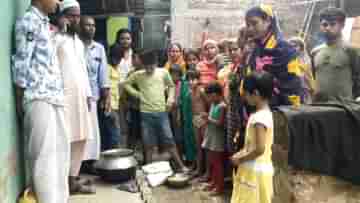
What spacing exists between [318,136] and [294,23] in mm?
7046

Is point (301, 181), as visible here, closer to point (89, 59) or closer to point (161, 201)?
point (161, 201)

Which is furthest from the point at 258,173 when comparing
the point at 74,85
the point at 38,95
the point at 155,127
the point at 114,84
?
the point at 114,84

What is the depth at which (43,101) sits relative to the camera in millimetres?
2814

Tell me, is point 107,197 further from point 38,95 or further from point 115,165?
point 38,95

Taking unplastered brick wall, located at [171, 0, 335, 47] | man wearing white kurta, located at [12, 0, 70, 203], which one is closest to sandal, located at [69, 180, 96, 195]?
man wearing white kurta, located at [12, 0, 70, 203]

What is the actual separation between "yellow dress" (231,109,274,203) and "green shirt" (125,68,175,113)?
2.51 m

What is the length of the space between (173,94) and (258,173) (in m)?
2.70

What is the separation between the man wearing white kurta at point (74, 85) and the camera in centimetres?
360

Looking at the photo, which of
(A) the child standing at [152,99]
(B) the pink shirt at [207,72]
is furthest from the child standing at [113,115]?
(B) the pink shirt at [207,72]

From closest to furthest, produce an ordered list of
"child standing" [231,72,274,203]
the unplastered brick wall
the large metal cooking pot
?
"child standing" [231,72,274,203]
the large metal cooking pot
the unplastered brick wall

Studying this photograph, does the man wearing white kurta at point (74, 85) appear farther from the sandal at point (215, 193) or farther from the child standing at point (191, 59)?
the child standing at point (191, 59)

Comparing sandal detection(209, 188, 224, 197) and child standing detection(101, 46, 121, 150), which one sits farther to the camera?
child standing detection(101, 46, 121, 150)

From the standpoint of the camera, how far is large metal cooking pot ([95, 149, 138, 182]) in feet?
14.6

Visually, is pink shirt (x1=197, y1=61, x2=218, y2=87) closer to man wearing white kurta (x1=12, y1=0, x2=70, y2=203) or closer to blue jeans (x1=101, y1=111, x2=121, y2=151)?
blue jeans (x1=101, y1=111, x2=121, y2=151)
